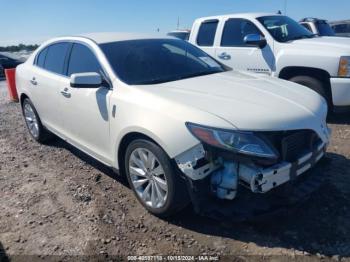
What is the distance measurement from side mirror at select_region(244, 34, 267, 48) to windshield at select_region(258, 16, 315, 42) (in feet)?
0.75

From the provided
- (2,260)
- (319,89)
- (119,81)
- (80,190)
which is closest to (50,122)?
(80,190)

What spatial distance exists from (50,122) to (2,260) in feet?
7.67

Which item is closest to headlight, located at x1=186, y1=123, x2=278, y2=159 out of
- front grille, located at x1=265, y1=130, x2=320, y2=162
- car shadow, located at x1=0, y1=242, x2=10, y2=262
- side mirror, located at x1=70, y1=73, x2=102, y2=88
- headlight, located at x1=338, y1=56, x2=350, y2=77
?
front grille, located at x1=265, y1=130, x2=320, y2=162

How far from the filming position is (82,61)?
13.7 ft

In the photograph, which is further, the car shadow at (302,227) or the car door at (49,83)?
the car door at (49,83)

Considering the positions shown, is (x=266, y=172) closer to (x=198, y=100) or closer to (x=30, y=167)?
(x=198, y=100)

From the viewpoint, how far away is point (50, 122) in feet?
16.4

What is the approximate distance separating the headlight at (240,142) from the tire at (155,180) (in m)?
0.47

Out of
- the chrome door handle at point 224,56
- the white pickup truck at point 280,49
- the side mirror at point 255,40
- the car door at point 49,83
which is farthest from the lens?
the chrome door handle at point 224,56

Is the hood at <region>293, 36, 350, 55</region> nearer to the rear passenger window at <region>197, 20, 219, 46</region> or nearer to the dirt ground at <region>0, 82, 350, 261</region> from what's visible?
the rear passenger window at <region>197, 20, 219, 46</region>

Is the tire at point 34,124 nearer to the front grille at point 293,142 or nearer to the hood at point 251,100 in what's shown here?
the hood at point 251,100

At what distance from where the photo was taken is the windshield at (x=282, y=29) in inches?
257

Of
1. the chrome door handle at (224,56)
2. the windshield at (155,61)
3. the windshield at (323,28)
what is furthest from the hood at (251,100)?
the windshield at (323,28)

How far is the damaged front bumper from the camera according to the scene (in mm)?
2754
